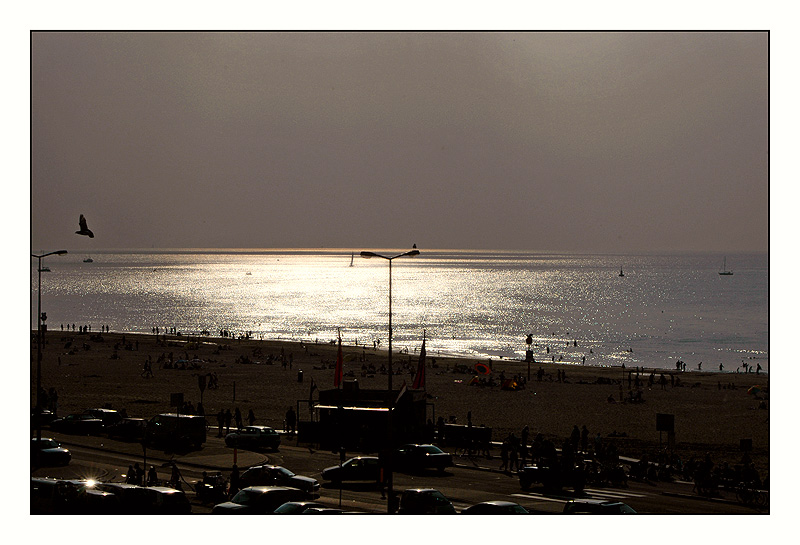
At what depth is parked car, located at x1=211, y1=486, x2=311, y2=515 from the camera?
2094 centimetres

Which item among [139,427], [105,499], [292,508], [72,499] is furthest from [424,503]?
[139,427]

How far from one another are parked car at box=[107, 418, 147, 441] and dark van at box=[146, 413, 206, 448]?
1.27 metres

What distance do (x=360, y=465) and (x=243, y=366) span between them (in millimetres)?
47198

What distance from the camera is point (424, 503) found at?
72.0ft

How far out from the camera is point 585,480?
91.2ft

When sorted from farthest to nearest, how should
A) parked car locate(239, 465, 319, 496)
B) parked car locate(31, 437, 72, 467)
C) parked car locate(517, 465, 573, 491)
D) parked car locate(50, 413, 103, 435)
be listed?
parked car locate(50, 413, 103, 435), parked car locate(31, 437, 72, 467), parked car locate(517, 465, 573, 491), parked car locate(239, 465, 319, 496)

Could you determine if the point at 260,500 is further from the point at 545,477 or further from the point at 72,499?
the point at 545,477

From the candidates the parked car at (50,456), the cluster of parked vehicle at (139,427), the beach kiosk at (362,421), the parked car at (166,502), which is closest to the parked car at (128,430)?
the cluster of parked vehicle at (139,427)

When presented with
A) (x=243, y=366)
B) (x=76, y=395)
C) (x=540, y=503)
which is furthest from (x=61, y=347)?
(x=540, y=503)

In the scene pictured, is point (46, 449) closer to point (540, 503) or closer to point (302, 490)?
point (302, 490)

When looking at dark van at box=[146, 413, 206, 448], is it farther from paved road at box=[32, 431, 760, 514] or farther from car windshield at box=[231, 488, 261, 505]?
car windshield at box=[231, 488, 261, 505]

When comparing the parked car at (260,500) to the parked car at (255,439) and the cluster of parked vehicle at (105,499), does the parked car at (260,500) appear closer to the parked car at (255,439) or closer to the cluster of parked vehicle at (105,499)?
the cluster of parked vehicle at (105,499)

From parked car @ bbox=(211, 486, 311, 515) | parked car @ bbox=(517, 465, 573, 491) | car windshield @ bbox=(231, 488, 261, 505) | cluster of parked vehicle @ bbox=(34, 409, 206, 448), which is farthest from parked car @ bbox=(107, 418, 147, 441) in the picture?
parked car @ bbox=(517, 465, 573, 491)

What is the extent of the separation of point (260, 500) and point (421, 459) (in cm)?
868
